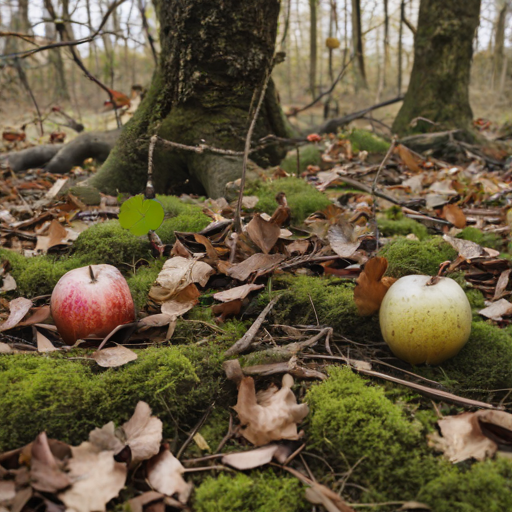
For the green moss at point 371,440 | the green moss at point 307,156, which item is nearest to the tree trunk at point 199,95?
the green moss at point 307,156

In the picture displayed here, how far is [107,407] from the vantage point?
4.27ft

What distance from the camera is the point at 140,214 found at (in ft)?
6.99

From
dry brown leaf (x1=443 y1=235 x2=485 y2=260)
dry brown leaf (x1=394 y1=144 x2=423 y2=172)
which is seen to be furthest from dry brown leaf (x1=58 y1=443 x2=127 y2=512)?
dry brown leaf (x1=394 y1=144 x2=423 y2=172)

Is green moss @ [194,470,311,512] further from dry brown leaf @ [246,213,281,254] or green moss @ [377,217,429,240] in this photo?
green moss @ [377,217,429,240]

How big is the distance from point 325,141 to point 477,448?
580 centimetres

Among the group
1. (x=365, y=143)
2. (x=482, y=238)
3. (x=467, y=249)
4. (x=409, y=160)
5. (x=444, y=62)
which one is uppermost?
(x=444, y=62)

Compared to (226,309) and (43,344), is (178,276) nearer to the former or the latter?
(226,309)

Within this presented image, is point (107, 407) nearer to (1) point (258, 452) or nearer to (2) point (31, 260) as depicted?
(1) point (258, 452)

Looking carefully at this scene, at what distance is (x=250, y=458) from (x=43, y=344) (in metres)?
1.00

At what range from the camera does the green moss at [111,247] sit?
8.07 feet

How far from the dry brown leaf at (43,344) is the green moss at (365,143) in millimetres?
5139

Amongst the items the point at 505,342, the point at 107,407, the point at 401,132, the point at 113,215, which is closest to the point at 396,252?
the point at 505,342

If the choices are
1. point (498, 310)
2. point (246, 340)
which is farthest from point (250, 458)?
point (498, 310)

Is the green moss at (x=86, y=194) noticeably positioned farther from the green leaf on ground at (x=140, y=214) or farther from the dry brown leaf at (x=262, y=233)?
the dry brown leaf at (x=262, y=233)
